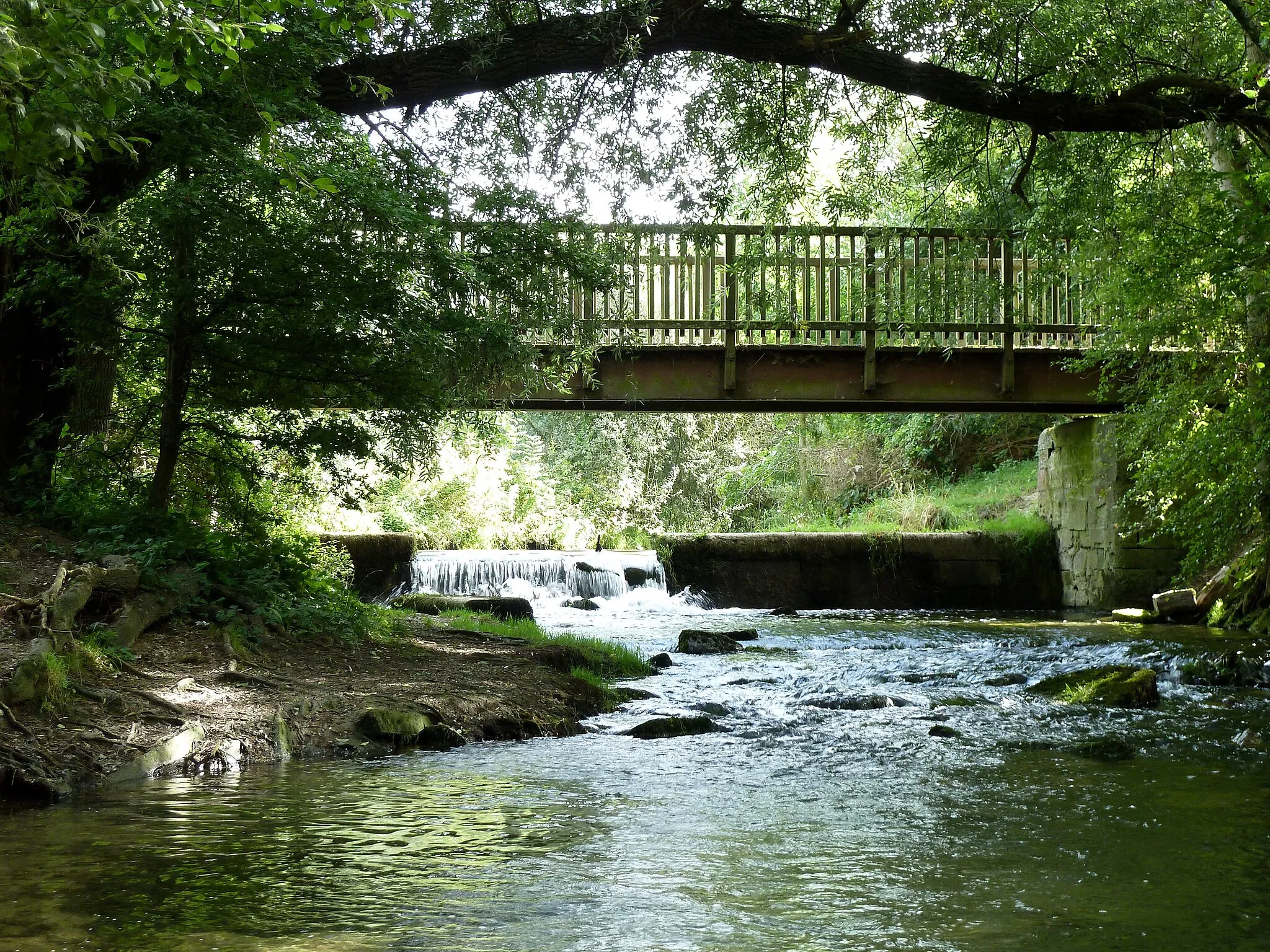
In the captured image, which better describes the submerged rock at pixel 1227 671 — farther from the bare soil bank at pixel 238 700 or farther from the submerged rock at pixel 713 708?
the bare soil bank at pixel 238 700

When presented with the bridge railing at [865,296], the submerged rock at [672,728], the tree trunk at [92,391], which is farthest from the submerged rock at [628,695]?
the tree trunk at [92,391]

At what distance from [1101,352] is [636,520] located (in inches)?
558

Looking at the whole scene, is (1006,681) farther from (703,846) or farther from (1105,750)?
(703,846)

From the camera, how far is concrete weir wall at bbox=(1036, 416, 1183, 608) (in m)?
15.8

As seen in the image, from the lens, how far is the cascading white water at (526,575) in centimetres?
1712

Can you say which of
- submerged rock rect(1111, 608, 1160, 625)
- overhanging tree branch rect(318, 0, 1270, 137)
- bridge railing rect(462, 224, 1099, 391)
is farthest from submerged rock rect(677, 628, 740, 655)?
overhanging tree branch rect(318, 0, 1270, 137)

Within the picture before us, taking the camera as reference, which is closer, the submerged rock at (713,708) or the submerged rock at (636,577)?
the submerged rock at (713,708)

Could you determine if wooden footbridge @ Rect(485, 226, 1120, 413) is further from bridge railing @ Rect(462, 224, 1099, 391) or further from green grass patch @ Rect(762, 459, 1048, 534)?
green grass patch @ Rect(762, 459, 1048, 534)

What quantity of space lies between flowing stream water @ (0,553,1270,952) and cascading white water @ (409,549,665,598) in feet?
30.5

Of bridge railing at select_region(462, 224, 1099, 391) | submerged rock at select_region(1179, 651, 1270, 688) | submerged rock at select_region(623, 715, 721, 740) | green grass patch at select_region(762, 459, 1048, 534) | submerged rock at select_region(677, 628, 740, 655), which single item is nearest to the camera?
submerged rock at select_region(623, 715, 721, 740)

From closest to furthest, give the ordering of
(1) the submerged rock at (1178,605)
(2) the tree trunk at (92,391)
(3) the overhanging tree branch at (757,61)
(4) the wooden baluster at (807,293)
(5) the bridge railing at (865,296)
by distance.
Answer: (3) the overhanging tree branch at (757,61) < (2) the tree trunk at (92,391) < (5) the bridge railing at (865,296) < (1) the submerged rock at (1178,605) < (4) the wooden baluster at (807,293)

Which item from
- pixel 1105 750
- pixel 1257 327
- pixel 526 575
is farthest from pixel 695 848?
pixel 526 575

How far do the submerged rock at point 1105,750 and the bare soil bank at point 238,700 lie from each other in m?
3.23

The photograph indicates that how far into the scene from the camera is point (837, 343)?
48.9ft
